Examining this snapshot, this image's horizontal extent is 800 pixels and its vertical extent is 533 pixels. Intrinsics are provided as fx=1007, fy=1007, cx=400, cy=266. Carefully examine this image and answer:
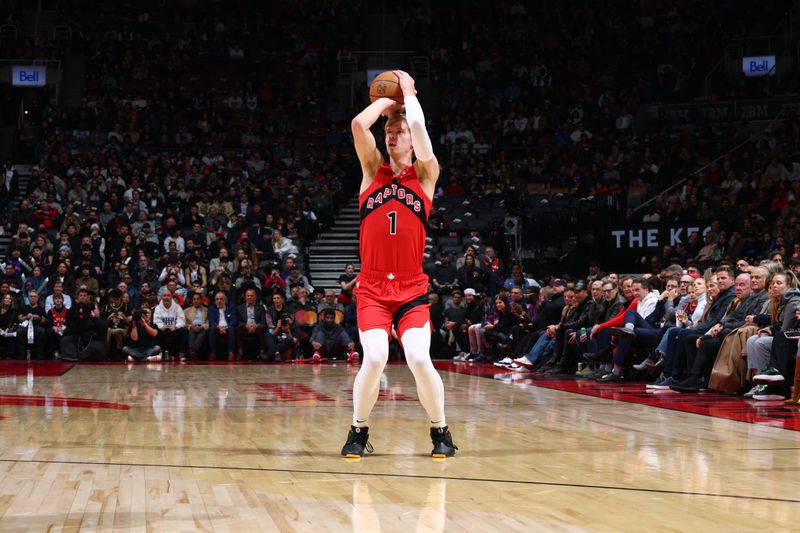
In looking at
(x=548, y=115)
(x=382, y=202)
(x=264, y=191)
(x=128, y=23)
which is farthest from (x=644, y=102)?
(x=382, y=202)

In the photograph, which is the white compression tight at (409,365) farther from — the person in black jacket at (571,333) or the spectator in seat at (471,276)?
the spectator in seat at (471,276)

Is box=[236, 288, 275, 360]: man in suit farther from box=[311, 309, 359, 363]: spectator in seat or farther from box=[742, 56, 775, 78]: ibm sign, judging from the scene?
box=[742, 56, 775, 78]: ibm sign

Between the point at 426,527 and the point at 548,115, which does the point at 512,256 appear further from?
the point at 426,527

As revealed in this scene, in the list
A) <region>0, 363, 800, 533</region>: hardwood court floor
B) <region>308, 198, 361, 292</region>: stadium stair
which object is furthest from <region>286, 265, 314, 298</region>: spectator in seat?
<region>0, 363, 800, 533</region>: hardwood court floor

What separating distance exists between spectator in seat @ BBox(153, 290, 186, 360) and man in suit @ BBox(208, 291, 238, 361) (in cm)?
45

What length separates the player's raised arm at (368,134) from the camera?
218 inches

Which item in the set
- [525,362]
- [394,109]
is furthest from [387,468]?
[525,362]

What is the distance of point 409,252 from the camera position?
561cm

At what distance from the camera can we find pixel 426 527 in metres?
3.72

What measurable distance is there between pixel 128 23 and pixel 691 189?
720 inches

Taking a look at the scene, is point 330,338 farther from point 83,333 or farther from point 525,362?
point 83,333

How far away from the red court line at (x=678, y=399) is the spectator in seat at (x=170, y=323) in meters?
5.40

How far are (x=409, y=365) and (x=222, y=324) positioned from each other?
11.4 metres

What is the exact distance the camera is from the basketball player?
551 cm
